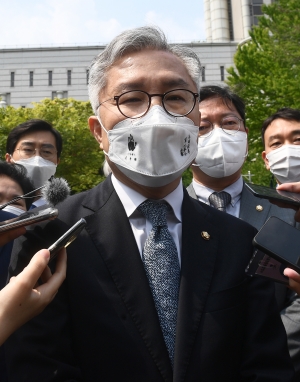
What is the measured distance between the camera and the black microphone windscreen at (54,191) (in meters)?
2.16

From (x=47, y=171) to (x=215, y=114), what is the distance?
2.13m

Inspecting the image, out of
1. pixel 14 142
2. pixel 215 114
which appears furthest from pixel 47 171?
pixel 215 114

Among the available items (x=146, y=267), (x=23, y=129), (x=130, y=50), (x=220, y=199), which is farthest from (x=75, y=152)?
(x=146, y=267)

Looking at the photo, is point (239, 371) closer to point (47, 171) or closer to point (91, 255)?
point (91, 255)

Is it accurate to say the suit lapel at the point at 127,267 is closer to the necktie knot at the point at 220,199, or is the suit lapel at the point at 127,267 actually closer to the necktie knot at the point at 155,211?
the necktie knot at the point at 155,211

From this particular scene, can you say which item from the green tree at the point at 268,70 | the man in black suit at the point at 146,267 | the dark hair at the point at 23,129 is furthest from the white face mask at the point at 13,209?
the green tree at the point at 268,70

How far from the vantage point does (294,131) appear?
4.01 m

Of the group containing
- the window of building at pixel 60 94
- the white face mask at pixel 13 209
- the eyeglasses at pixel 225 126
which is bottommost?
the white face mask at pixel 13 209

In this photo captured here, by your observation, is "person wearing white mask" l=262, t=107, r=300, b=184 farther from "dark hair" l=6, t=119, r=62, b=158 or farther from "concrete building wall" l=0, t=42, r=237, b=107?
"concrete building wall" l=0, t=42, r=237, b=107

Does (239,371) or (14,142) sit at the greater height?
(14,142)

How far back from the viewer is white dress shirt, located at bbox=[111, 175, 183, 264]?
7.40 feet

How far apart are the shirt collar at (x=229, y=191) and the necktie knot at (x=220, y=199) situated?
0.04 m

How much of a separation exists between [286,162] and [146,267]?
221 centimetres

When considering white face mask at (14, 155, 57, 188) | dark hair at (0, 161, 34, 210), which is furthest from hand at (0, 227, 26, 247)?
white face mask at (14, 155, 57, 188)
